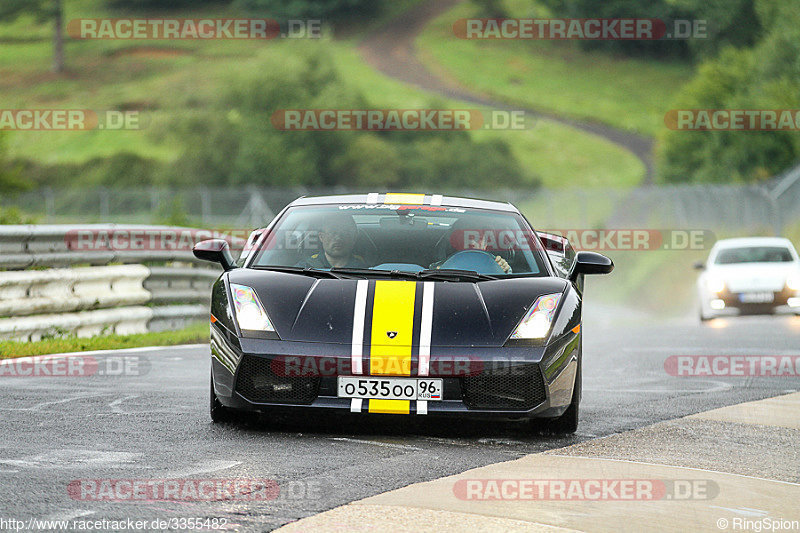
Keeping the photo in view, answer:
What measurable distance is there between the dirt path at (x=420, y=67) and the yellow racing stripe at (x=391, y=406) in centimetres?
7252

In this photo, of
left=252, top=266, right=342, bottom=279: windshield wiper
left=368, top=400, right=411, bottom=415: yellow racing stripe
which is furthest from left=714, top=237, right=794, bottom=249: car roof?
left=368, top=400, right=411, bottom=415: yellow racing stripe

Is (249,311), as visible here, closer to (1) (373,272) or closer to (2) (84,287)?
(1) (373,272)

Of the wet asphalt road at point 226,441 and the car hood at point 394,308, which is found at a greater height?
the car hood at point 394,308

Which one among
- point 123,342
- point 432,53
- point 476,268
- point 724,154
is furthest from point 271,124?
point 476,268

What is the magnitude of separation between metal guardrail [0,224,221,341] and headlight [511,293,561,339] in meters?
5.99

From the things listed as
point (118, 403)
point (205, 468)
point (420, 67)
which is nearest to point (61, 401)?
point (118, 403)

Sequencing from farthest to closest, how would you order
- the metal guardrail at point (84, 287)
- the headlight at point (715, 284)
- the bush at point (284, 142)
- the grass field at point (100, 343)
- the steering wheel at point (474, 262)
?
the bush at point (284, 142)
the headlight at point (715, 284)
the metal guardrail at point (84, 287)
the grass field at point (100, 343)
the steering wheel at point (474, 262)

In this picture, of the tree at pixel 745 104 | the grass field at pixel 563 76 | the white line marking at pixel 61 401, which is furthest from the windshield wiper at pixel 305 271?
the grass field at pixel 563 76

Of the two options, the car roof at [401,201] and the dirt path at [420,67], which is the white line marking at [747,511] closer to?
the car roof at [401,201]

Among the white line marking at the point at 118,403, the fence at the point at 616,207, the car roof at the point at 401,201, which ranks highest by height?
the fence at the point at 616,207

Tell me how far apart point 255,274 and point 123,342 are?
17.5 feet

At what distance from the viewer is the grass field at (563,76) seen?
342ft

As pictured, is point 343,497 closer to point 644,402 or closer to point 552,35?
point 644,402

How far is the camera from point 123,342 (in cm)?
1260
